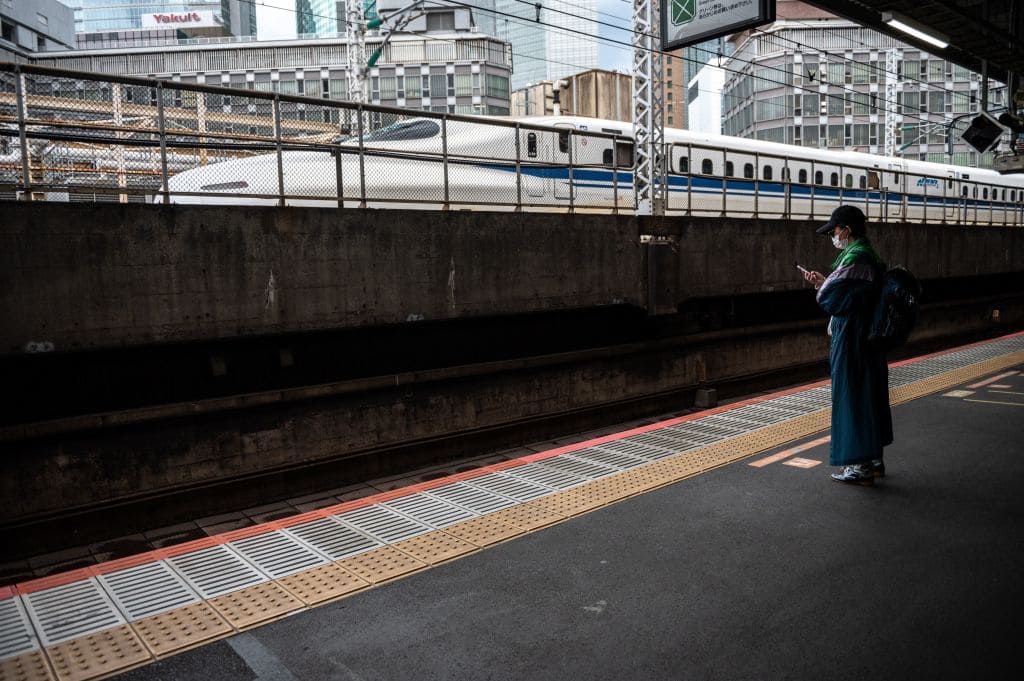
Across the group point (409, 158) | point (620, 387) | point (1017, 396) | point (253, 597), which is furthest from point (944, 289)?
point (253, 597)

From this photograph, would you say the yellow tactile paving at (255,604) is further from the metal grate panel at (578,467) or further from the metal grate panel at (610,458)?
the metal grate panel at (610,458)

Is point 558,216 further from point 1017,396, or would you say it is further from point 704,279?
point 1017,396

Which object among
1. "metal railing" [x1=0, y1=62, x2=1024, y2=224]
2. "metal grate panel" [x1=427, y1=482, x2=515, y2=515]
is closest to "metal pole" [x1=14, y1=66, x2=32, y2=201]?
→ "metal railing" [x1=0, y1=62, x2=1024, y2=224]

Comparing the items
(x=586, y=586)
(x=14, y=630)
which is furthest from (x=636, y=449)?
(x=14, y=630)

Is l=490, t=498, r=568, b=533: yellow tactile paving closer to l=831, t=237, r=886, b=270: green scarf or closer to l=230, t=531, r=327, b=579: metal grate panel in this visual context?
l=230, t=531, r=327, b=579: metal grate panel

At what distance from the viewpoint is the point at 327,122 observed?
8.09 meters

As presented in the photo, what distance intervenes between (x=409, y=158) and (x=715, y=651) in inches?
250

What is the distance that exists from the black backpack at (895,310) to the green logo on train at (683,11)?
5310mm

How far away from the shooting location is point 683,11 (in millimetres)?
10062

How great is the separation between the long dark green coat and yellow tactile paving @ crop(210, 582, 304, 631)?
477 centimetres

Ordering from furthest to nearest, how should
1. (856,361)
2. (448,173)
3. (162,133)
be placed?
(448,173), (162,133), (856,361)

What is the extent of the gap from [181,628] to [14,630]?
1038mm

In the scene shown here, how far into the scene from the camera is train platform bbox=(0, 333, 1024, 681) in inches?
Answer: 154

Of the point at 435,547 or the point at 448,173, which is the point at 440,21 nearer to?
the point at 448,173
